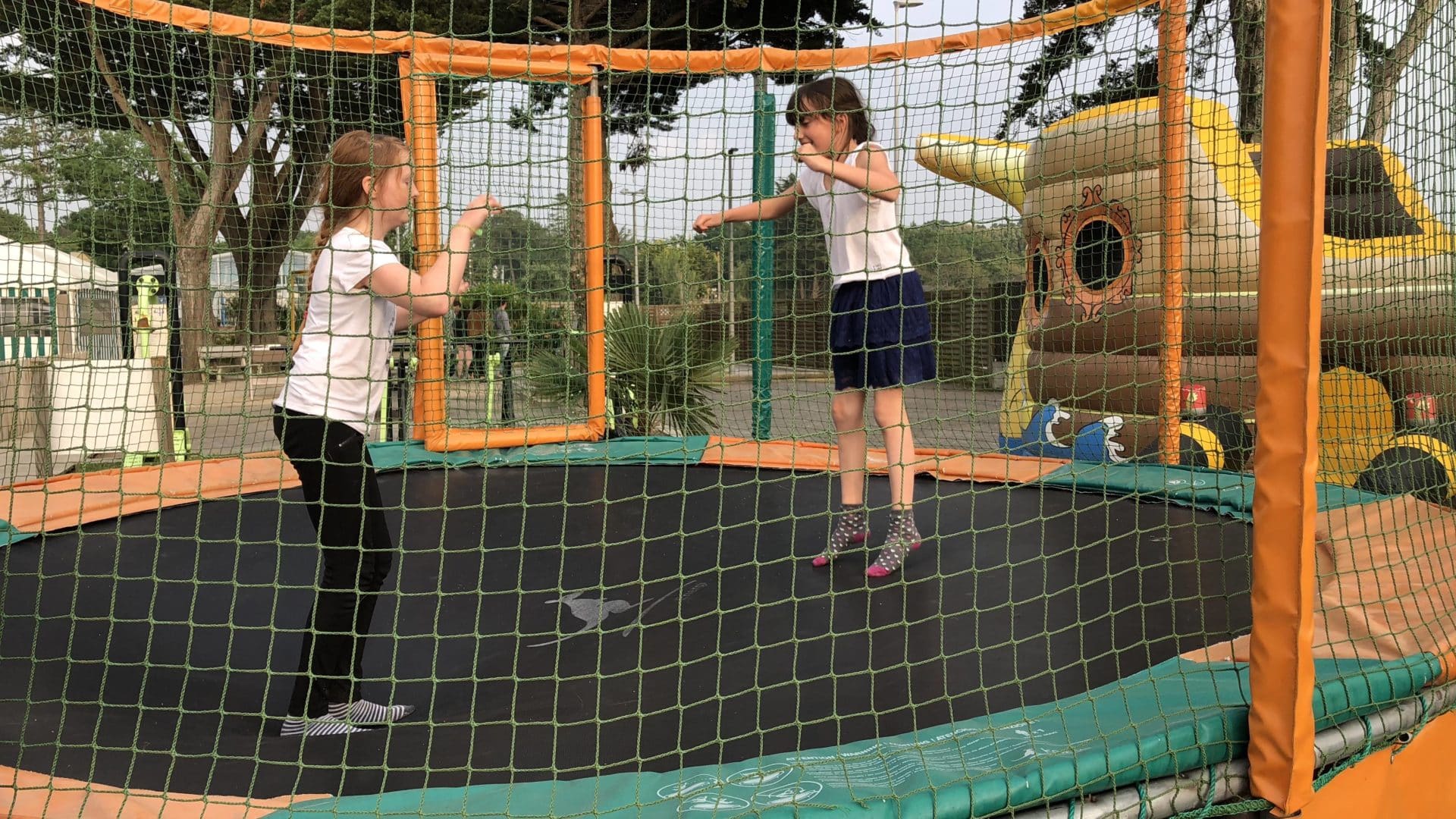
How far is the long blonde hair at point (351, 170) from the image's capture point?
1.58 meters

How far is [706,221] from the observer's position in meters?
2.13

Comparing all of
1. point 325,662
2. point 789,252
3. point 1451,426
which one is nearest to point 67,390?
point 789,252

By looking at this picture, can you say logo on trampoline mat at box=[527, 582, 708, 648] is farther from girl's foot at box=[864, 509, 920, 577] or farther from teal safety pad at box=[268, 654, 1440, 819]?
teal safety pad at box=[268, 654, 1440, 819]

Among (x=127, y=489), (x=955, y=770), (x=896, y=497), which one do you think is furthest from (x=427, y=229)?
(x=955, y=770)

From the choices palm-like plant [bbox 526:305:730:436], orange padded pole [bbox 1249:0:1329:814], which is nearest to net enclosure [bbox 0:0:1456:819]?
orange padded pole [bbox 1249:0:1329:814]

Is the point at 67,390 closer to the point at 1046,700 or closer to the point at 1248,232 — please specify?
the point at 1046,700

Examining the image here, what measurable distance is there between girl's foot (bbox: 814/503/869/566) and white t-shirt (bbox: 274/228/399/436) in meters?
1.08

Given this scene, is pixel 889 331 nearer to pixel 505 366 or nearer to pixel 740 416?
pixel 505 366

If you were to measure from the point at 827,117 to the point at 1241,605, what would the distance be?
126 cm

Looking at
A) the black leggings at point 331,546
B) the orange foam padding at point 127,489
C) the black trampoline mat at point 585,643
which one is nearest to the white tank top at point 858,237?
the black trampoline mat at point 585,643

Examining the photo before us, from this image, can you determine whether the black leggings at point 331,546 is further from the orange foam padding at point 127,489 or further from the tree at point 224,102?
the orange foam padding at point 127,489

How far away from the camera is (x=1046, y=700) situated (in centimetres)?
155

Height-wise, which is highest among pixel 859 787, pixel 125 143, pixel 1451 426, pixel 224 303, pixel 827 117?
pixel 125 143

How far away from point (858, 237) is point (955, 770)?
1.21 meters
